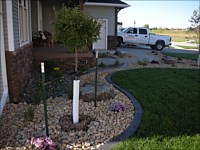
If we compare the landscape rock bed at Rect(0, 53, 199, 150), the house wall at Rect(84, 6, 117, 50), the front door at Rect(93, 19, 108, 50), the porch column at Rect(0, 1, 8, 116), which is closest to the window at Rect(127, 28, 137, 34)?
the house wall at Rect(84, 6, 117, 50)

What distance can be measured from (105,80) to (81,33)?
165 centimetres

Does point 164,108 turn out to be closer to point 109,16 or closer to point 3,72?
point 3,72

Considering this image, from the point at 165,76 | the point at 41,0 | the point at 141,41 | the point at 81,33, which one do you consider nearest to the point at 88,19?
the point at 81,33

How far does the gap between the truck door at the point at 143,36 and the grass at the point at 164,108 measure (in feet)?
42.8

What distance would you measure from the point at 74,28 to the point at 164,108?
3.46 metres

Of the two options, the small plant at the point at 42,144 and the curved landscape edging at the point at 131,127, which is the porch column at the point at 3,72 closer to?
the small plant at the point at 42,144

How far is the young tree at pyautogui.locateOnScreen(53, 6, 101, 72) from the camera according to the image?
279 inches

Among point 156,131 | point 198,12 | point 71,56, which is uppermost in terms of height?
point 198,12

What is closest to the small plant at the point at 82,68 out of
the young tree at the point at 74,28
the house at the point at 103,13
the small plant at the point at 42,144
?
the young tree at the point at 74,28

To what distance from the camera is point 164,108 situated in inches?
211

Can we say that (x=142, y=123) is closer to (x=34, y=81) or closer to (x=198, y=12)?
(x=34, y=81)

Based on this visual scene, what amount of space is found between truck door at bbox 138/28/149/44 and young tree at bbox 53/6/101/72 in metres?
15.1

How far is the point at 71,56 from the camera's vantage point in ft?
31.9

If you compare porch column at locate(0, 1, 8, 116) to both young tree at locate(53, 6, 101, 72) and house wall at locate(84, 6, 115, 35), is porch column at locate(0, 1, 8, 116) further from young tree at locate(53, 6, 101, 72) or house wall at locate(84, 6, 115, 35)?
house wall at locate(84, 6, 115, 35)
